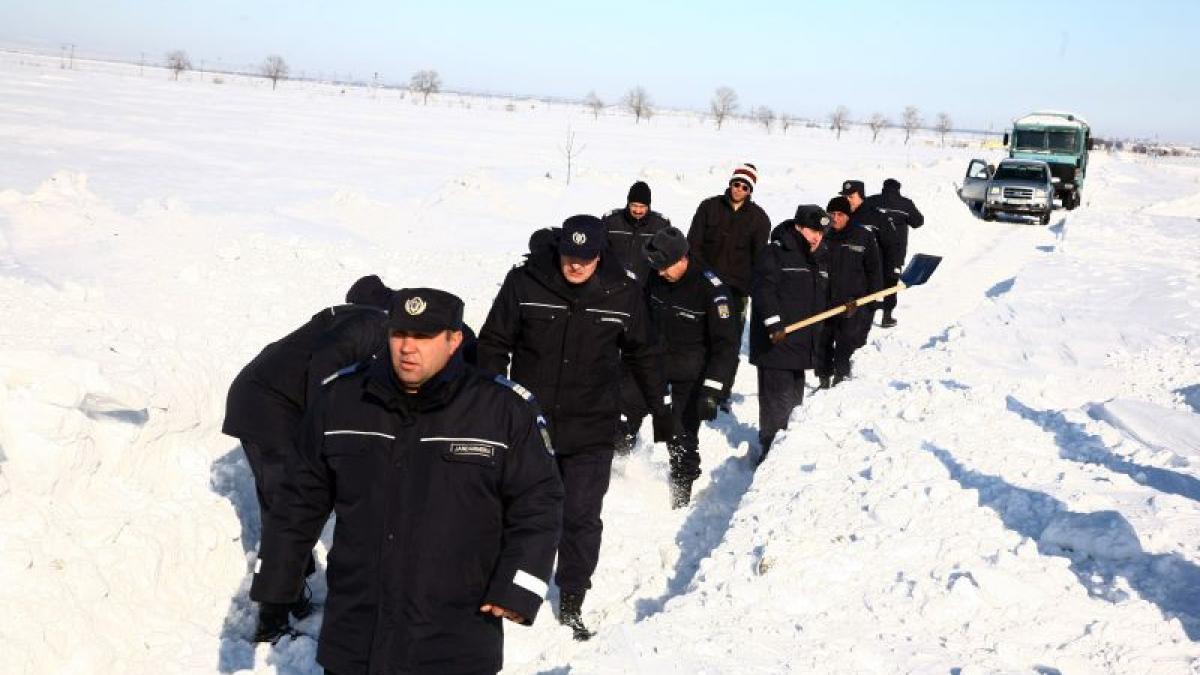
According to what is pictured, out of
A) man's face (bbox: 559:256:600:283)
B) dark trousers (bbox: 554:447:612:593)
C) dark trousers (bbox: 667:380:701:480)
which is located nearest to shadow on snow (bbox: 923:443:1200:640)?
dark trousers (bbox: 667:380:701:480)

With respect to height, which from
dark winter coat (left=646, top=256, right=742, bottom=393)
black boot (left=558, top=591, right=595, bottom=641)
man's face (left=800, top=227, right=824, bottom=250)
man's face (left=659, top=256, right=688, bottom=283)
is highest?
man's face (left=800, top=227, right=824, bottom=250)

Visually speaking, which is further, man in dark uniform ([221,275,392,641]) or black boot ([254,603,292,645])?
black boot ([254,603,292,645])

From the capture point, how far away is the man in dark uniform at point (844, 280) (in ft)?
28.6

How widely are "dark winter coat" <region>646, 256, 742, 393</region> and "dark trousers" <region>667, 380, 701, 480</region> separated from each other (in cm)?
7

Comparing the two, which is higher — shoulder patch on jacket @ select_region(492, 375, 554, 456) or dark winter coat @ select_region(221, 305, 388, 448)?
shoulder patch on jacket @ select_region(492, 375, 554, 456)

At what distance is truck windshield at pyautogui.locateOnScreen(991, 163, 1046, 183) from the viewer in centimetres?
2506

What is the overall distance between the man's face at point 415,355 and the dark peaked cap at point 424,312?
0.02 m

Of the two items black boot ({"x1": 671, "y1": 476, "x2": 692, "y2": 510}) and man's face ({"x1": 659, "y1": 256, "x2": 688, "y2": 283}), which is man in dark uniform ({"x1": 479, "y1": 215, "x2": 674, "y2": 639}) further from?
black boot ({"x1": 671, "y1": 476, "x2": 692, "y2": 510})

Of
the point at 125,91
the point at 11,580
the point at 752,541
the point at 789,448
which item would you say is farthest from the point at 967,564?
the point at 125,91

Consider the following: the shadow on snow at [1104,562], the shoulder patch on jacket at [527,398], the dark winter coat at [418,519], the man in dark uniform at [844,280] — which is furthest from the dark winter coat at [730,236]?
the dark winter coat at [418,519]

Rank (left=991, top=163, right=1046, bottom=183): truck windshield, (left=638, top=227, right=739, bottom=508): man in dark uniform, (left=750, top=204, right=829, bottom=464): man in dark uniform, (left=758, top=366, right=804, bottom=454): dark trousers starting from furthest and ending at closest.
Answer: (left=991, top=163, right=1046, bottom=183): truck windshield → (left=758, top=366, right=804, bottom=454): dark trousers → (left=750, top=204, right=829, bottom=464): man in dark uniform → (left=638, top=227, right=739, bottom=508): man in dark uniform

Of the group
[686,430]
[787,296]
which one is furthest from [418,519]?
[787,296]

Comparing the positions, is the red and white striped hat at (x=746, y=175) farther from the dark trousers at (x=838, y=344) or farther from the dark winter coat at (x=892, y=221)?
the dark winter coat at (x=892, y=221)

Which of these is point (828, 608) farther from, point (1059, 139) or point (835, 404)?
point (1059, 139)
